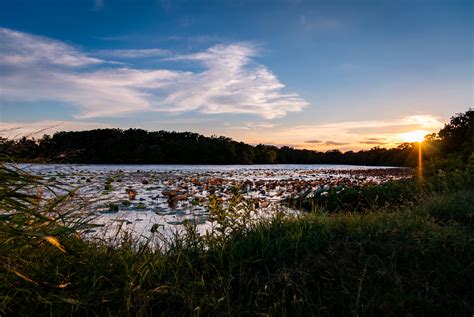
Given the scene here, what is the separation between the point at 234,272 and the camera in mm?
Answer: 3725

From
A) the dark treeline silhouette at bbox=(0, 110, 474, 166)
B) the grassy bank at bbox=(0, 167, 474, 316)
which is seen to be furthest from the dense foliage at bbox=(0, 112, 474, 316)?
the dark treeline silhouette at bbox=(0, 110, 474, 166)

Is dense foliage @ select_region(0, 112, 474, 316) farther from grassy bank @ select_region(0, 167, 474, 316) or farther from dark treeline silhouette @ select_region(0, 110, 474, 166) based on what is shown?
dark treeline silhouette @ select_region(0, 110, 474, 166)

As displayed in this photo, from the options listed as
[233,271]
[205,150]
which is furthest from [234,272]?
[205,150]

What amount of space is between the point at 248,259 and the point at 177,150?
204 feet

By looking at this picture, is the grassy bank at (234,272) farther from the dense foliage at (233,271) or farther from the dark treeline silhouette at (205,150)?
the dark treeline silhouette at (205,150)

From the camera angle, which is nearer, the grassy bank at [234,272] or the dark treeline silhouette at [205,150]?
the grassy bank at [234,272]

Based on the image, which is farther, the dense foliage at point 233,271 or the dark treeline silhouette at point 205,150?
the dark treeline silhouette at point 205,150

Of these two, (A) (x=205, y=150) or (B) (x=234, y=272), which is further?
(A) (x=205, y=150)

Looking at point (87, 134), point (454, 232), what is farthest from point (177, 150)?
point (454, 232)

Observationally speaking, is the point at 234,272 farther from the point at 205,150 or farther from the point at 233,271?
the point at 205,150

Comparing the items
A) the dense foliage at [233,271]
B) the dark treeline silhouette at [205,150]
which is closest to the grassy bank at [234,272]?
the dense foliage at [233,271]

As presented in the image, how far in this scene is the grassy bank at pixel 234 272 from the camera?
2838 mm

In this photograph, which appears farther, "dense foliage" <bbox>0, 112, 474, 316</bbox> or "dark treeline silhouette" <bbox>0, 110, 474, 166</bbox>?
"dark treeline silhouette" <bbox>0, 110, 474, 166</bbox>

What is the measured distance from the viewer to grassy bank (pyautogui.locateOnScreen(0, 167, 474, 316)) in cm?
284
